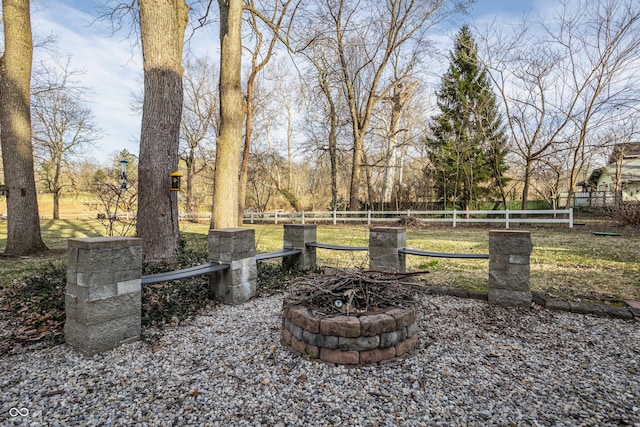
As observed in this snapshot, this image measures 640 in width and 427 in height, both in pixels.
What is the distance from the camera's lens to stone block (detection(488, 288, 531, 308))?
142 inches

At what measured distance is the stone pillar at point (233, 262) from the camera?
3811 millimetres

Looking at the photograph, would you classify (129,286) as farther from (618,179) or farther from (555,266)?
(618,179)

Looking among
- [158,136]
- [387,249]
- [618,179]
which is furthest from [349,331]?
[618,179]

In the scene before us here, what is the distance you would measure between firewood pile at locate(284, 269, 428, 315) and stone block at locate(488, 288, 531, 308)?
1.39m

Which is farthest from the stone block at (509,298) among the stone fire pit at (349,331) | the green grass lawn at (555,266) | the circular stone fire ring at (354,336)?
the circular stone fire ring at (354,336)

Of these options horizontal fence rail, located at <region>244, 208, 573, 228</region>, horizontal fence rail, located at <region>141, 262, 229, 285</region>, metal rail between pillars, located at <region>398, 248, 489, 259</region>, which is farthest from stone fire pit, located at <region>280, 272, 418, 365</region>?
horizontal fence rail, located at <region>244, 208, 573, 228</region>

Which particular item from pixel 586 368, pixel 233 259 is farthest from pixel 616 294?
pixel 233 259

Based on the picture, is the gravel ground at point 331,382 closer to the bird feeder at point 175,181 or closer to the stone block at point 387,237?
the stone block at point 387,237

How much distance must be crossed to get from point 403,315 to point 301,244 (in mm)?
2887

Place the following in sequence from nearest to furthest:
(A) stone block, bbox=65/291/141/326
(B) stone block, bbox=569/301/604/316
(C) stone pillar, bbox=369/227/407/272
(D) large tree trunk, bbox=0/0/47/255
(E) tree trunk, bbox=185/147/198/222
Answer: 1. (A) stone block, bbox=65/291/141/326
2. (B) stone block, bbox=569/301/604/316
3. (C) stone pillar, bbox=369/227/407/272
4. (D) large tree trunk, bbox=0/0/47/255
5. (E) tree trunk, bbox=185/147/198/222

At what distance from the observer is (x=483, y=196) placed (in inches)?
687

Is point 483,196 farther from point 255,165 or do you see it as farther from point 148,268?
point 148,268

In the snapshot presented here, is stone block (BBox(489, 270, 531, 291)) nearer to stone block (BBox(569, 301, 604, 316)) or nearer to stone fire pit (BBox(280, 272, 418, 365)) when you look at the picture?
stone block (BBox(569, 301, 604, 316))

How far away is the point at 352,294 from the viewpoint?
2.76m
